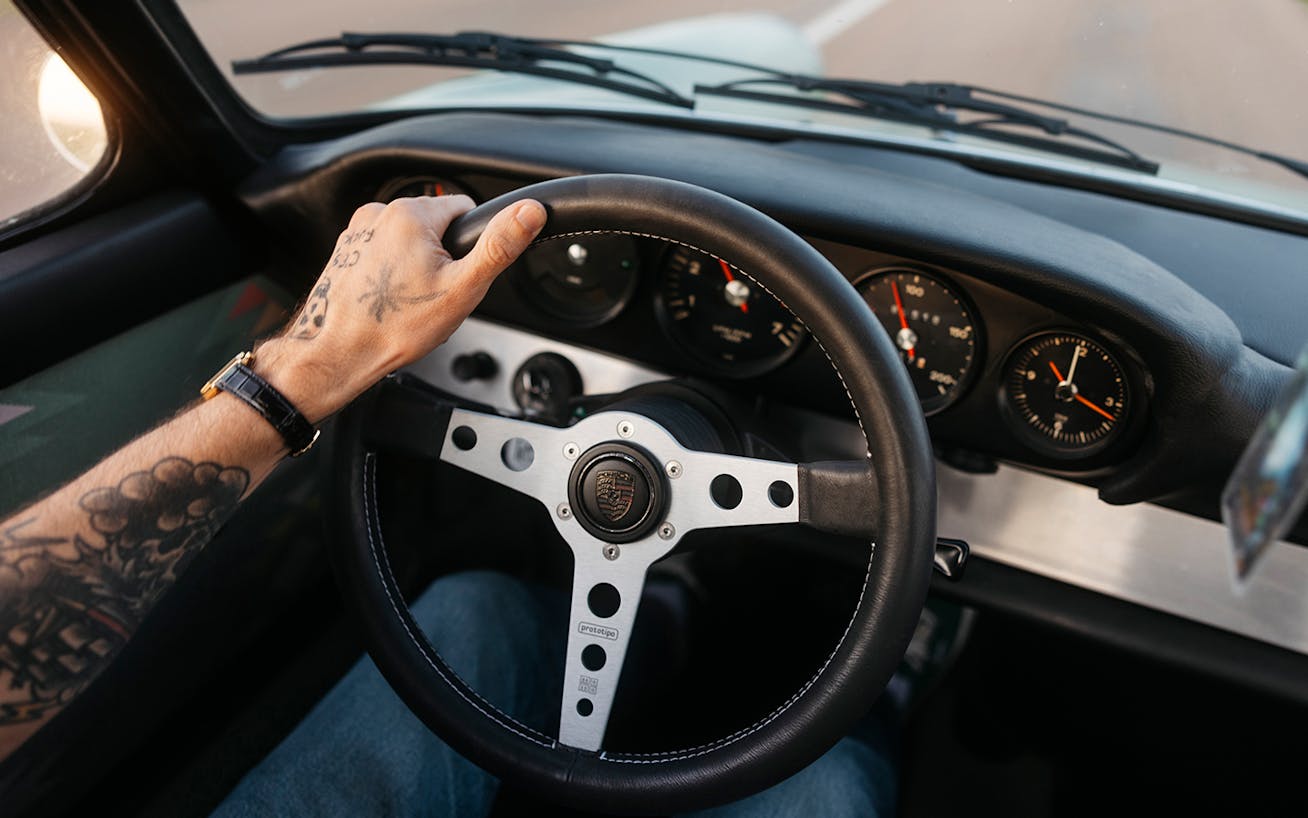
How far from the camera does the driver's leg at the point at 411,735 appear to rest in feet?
4.64

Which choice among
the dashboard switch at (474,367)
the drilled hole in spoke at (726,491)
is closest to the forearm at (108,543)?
the drilled hole in spoke at (726,491)

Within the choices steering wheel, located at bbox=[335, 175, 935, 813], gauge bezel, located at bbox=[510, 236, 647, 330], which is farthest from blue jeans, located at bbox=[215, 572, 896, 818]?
gauge bezel, located at bbox=[510, 236, 647, 330]

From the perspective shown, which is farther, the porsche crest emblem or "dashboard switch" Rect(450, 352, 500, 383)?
"dashboard switch" Rect(450, 352, 500, 383)

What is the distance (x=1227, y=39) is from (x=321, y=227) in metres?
1.67

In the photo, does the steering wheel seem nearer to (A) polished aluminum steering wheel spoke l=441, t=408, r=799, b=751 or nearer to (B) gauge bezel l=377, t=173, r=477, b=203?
(A) polished aluminum steering wheel spoke l=441, t=408, r=799, b=751

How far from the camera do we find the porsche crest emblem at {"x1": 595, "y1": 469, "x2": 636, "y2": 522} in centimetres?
131

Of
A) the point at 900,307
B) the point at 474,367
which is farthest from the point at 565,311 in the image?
the point at 900,307

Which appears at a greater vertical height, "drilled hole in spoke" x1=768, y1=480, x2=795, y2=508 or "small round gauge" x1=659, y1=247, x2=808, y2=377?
"small round gauge" x1=659, y1=247, x2=808, y2=377

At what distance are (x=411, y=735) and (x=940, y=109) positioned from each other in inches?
56.4

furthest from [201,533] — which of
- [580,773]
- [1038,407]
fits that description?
[1038,407]

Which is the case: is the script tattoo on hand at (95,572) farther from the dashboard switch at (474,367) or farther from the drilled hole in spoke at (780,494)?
the dashboard switch at (474,367)

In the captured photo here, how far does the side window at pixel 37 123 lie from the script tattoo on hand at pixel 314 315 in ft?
2.72

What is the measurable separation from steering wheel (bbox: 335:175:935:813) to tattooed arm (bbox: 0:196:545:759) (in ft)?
0.20

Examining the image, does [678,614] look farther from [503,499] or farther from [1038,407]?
[1038,407]
